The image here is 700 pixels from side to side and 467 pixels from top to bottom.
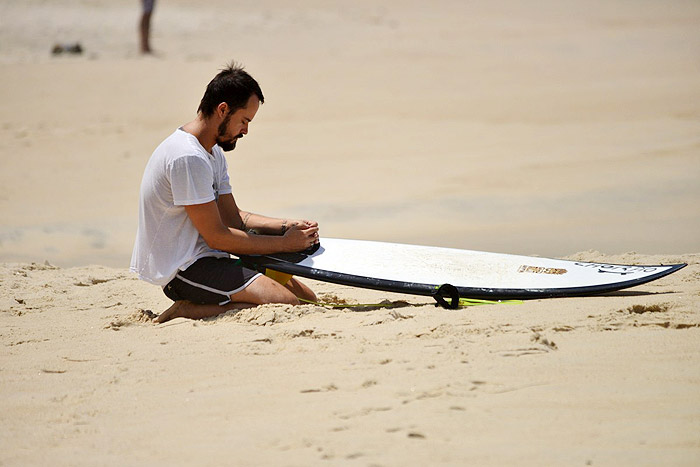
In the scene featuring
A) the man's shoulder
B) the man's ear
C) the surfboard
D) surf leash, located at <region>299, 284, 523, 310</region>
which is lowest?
surf leash, located at <region>299, 284, 523, 310</region>

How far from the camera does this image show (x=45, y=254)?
22.4 feet

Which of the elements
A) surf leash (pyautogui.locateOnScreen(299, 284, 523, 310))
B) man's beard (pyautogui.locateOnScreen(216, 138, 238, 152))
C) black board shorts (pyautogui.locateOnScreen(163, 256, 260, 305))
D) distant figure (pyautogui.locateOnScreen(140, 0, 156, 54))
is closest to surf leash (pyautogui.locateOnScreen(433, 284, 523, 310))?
surf leash (pyautogui.locateOnScreen(299, 284, 523, 310))

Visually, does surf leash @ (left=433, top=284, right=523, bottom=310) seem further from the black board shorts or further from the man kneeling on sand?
the black board shorts

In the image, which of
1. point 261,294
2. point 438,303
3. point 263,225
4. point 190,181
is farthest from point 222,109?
point 438,303

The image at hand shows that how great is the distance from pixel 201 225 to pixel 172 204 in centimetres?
19

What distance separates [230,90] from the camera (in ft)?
12.3

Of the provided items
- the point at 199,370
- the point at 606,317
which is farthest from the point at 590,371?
the point at 199,370

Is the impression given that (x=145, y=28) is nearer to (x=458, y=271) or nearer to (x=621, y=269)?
(x=458, y=271)

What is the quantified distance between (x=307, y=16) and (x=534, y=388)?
970 inches

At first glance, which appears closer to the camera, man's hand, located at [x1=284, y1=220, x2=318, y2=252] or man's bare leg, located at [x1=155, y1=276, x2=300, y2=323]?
man's bare leg, located at [x1=155, y1=276, x2=300, y2=323]

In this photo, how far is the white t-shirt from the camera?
368 centimetres

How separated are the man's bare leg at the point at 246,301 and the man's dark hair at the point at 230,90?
2.80 feet

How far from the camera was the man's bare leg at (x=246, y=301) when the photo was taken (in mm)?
3842

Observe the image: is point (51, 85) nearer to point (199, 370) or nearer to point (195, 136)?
point (195, 136)
